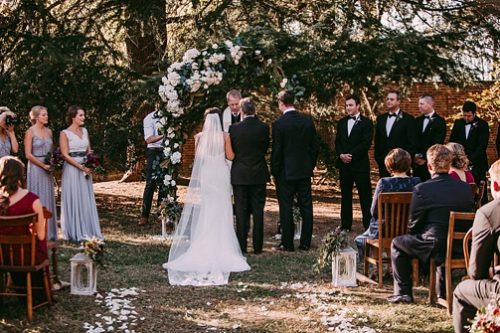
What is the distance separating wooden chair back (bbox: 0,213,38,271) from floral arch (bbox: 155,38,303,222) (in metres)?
3.85

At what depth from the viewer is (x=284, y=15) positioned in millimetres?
12320

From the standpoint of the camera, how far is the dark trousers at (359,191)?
964 cm

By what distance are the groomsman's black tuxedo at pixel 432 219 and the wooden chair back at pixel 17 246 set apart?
3038 millimetres

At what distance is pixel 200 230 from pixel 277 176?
4.23 ft

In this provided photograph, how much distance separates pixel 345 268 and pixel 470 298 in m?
2.40

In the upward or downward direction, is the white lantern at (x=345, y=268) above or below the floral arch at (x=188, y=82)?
below

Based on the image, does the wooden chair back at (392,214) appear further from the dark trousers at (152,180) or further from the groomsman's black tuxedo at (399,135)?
the dark trousers at (152,180)

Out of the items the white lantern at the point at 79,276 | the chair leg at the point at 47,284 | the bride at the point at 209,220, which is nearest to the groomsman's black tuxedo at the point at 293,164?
the bride at the point at 209,220

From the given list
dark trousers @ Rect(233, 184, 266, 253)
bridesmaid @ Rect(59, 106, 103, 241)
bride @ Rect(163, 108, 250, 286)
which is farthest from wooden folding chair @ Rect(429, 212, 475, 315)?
bridesmaid @ Rect(59, 106, 103, 241)

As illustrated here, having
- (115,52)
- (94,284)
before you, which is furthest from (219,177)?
(115,52)

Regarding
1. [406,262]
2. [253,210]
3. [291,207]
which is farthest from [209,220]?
[406,262]

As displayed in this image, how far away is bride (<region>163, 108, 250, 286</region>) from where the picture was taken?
781 centimetres

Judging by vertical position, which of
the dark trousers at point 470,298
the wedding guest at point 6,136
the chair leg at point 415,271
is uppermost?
the wedding guest at point 6,136

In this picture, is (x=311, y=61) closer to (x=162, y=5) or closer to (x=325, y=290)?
(x=162, y=5)
